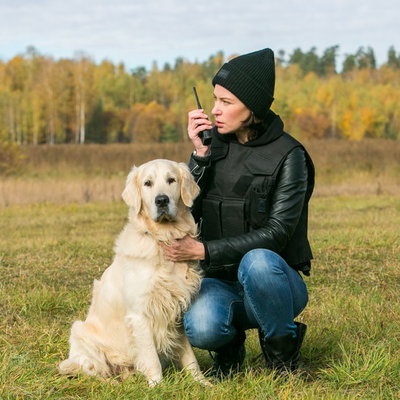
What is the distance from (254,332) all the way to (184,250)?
56.0 inches

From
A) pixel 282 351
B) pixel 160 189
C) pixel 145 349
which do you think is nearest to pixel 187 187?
pixel 160 189

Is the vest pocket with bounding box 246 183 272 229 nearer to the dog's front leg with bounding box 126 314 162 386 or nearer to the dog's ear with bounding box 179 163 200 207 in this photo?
the dog's ear with bounding box 179 163 200 207

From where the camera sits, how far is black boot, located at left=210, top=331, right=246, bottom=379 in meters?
3.88

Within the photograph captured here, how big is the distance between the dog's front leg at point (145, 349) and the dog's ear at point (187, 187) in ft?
2.28

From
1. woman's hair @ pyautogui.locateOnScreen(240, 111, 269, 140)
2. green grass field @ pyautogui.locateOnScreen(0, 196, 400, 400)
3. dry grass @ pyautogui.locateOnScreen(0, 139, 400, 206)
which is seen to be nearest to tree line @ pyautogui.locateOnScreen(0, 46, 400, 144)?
dry grass @ pyautogui.locateOnScreen(0, 139, 400, 206)

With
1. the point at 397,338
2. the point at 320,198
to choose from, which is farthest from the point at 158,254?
the point at 320,198

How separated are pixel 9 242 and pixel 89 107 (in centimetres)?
5481

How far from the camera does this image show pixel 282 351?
3602 millimetres

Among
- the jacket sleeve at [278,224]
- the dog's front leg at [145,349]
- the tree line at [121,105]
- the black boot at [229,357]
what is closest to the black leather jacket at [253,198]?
the jacket sleeve at [278,224]

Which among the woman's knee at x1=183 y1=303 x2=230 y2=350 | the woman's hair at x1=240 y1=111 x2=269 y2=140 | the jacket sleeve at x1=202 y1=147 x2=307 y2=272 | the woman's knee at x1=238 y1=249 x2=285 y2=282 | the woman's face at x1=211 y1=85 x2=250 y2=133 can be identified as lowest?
the woman's knee at x1=183 y1=303 x2=230 y2=350

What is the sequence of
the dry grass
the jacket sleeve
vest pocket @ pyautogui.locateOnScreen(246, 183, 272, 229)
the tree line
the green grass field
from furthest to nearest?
the tree line → the dry grass → vest pocket @ pyautogui.locateOnScreen(246, 183, 272, 229) → the jacket sleeve → the green grass field

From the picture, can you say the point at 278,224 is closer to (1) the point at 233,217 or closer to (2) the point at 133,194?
(1) the point at 233,217

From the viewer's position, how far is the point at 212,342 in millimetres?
3652

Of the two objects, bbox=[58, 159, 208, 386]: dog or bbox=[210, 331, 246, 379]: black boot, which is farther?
bbox=[210, 331, 246, 379]: black boot
